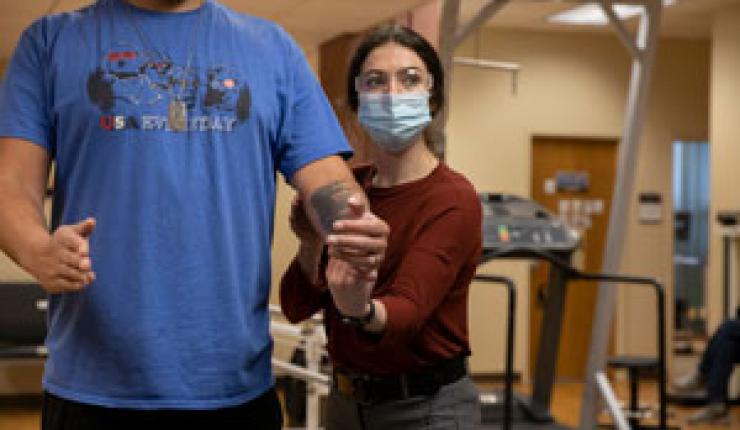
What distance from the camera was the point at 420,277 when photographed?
1837 millimetres

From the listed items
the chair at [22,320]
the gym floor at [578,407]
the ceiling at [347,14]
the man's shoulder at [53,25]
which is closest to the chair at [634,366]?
the gym floor at [578,407]

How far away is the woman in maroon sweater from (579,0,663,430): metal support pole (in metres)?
3.25

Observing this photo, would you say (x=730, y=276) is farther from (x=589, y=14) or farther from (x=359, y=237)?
(x=359, y=237)

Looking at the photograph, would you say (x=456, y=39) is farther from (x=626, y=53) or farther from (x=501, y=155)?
(x=626, y=53)

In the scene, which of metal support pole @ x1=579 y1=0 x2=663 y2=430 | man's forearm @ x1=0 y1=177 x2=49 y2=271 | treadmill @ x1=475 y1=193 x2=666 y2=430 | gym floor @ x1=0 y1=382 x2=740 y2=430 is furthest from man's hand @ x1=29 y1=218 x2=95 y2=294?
gym floor @ x1=0 y1=382 x2=740 y2=430

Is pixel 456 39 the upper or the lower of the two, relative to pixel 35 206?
upper

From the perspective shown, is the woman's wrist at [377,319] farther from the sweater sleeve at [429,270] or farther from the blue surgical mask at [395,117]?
the blue surgical mask at [395,117]

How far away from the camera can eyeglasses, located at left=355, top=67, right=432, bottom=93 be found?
211cm

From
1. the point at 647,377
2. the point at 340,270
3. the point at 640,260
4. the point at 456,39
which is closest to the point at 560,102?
the point at 640,260

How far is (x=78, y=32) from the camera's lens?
4.55ft

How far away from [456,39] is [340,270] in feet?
9.75

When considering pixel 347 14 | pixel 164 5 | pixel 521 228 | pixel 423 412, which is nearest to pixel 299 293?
pixel 423 412

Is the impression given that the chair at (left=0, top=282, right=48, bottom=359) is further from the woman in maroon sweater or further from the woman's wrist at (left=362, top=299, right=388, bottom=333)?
the woman's wrist at (left=362, top=299, right=388, bottom=333)

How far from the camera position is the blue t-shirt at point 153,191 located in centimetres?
133
